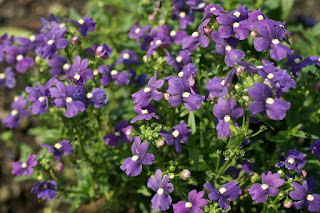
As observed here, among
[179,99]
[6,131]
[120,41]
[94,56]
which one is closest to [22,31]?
[6,131]

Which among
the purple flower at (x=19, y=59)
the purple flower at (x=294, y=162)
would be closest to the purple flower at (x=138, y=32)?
the purple flower at (x=19, y=59)

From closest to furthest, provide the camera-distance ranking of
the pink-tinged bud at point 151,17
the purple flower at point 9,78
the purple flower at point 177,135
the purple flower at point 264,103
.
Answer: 1. the purple flower at point 264,103
2. the purple flower at point 177,135
3. the purple flower at point 9,78
4. the pink-tinged bud at point 151,17

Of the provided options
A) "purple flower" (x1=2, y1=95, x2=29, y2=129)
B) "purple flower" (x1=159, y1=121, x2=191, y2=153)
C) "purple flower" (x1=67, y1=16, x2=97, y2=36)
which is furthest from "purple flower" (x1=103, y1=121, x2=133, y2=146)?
"purple flower" (x1=2, y1=95, x2=29, y2=129)

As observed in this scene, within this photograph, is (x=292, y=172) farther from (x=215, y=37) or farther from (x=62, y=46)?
(x=62, y=46)

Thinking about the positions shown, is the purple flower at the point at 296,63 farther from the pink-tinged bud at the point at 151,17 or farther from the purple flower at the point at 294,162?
the pink-tinged bud at the point at 151,17

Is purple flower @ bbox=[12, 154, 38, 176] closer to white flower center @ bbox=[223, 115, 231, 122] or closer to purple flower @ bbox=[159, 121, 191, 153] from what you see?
purple flower @ bbox=[159, 121, 191, 153]

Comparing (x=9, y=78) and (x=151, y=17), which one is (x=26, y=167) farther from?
(x=151, y=17)

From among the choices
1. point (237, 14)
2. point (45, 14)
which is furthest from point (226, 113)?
point (45, 14)
